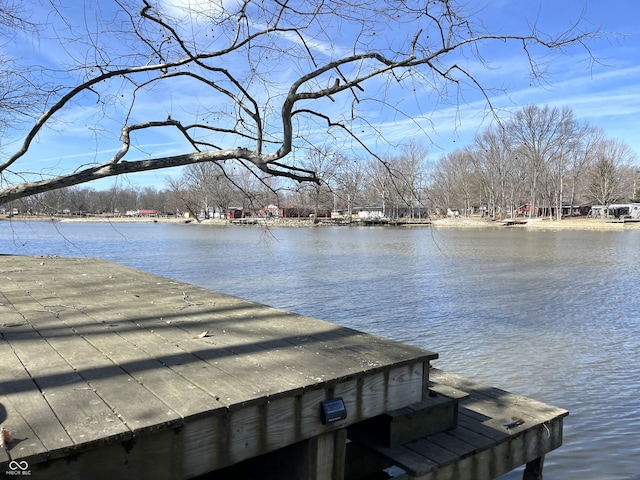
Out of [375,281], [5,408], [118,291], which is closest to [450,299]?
[375,281]

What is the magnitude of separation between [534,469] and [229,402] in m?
3.12

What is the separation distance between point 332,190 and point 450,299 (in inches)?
314

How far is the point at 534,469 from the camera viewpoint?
4090 millimetres

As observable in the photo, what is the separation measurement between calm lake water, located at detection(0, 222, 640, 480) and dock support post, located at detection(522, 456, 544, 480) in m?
0.27

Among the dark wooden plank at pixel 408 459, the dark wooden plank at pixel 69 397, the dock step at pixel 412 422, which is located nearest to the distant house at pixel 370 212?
the dock step at pixel 412 422

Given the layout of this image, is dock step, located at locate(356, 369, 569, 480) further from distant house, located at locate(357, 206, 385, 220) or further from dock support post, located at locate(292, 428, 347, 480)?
distant house, located at locate(357, 206, 385, 220)

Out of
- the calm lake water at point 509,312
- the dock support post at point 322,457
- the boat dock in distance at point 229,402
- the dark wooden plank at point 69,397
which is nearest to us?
the dark wooden plank at point 69,397

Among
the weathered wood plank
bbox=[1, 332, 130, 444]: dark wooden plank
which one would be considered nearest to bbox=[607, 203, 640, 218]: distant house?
the weathered wood plank

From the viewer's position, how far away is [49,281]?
591 cm

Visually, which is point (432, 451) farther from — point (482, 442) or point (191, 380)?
point (191, 380)

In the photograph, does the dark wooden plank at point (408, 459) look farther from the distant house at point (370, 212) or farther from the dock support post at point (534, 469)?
the distant house at point (370, 212)

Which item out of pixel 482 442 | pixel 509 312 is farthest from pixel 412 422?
pixel 509 312

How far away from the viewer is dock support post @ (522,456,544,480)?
13.3 feet

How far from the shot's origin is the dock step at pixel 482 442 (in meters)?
3.13
